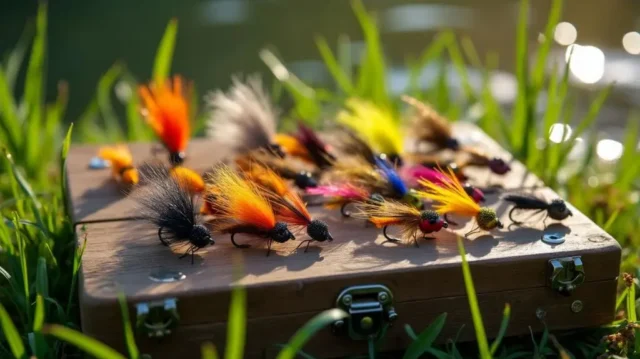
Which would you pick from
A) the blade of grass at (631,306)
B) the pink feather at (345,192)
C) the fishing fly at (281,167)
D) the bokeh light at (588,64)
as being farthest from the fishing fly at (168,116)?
the bokeh light at (588,64)

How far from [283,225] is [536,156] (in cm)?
132

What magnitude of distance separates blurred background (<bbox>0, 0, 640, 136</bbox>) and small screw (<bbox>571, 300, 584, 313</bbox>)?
2971mm

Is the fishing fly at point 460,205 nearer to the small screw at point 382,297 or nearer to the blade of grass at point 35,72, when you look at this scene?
the small screw at point 382,297

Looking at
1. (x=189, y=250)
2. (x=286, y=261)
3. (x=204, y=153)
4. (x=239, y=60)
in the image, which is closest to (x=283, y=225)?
(x=286, y=261)

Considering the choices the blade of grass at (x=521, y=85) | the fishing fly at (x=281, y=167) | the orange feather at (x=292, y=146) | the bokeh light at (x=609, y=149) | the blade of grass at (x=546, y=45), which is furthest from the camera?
the bokeh light at (x=609, y=149)

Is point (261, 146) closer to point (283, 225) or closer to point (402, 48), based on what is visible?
point (283, 225)

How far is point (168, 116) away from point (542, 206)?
1141 mm

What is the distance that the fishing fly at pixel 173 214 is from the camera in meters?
1.71

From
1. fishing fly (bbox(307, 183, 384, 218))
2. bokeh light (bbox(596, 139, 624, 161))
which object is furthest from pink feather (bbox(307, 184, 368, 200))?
bokeh light (bbox(596, 139, 624, 161))

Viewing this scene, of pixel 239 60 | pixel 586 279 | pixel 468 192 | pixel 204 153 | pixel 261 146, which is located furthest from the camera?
pixel 239 60

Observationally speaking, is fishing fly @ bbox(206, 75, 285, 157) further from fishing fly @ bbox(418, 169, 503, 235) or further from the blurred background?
the blurred background

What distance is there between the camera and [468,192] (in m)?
1.96

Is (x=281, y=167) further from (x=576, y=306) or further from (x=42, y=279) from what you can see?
(x=576, y=306)

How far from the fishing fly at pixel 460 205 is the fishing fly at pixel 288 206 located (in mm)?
278
